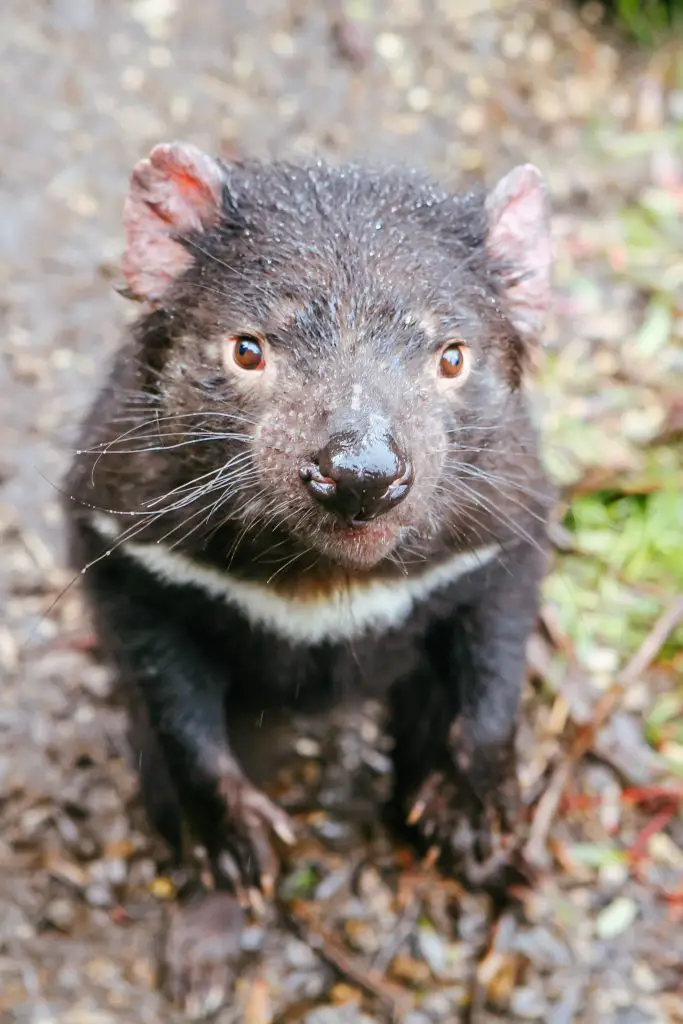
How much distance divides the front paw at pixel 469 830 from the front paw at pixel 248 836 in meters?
0.39

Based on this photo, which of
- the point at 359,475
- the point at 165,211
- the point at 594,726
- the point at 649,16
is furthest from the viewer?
the point at 649,16

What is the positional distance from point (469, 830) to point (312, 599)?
91 cm

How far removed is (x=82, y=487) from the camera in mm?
2717

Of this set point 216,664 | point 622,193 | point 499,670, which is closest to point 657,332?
point 622,193

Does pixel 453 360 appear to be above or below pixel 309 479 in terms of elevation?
above

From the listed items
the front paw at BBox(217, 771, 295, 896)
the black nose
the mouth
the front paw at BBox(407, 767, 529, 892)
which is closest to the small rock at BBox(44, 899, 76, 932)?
the front paw at BBox(217, 771, 295, 896)

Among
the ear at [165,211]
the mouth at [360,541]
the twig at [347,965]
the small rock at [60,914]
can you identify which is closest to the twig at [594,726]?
the twig at [347,965]

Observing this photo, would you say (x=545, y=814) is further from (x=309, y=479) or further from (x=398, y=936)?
(x=309, y=479)

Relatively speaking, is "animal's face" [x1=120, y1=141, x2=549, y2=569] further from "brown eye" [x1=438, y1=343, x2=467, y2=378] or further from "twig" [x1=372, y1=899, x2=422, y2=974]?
"twig" [x1=372, y1=899, x2=422, y2=974]

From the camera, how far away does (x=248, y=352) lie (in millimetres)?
2143

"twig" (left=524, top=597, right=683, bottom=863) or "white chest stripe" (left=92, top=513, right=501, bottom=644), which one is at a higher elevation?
"white chest stripe" (left=92, top=513, right=501, bottom=644)

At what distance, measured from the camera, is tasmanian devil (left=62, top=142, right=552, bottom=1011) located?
2043 mm

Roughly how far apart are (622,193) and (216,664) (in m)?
2.97

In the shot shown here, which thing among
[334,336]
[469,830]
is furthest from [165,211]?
[469,830]
